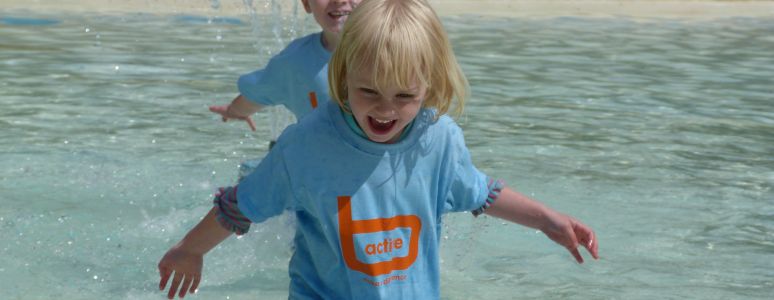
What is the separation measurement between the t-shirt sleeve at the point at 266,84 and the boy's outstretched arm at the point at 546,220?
4.73 feet

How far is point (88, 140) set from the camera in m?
6.70

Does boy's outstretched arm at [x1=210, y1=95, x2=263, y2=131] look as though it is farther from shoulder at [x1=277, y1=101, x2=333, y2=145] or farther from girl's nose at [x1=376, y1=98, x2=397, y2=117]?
girl's nose at [x1=376, y1=98, x2=397, y2=117]

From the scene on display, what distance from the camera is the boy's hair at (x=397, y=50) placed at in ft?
7.81

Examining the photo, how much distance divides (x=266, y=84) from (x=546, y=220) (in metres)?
1.66

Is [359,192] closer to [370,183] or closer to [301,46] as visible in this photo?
[370,183]

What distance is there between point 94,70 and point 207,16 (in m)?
5.33

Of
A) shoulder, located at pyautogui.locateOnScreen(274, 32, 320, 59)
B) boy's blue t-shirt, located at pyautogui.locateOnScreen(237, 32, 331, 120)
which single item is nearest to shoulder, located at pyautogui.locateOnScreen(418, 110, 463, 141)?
boy's blue t-shirt, located at pyautogui.locateOnScreen(237, 32, 331, 120)

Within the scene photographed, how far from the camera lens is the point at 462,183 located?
8.73 feet

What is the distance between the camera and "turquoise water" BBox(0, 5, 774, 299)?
425cm

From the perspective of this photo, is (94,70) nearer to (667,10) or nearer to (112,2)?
(112,2)

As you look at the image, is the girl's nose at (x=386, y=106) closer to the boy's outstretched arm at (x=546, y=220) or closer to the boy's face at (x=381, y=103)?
the boy's face at (x=381, y=103)

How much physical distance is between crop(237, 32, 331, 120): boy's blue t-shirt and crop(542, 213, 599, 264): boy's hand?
126cm

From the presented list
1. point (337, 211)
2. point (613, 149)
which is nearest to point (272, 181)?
point (337, 211)

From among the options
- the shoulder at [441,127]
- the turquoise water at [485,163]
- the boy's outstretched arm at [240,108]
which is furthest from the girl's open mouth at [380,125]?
the boy's outstretched arm at [240,108]
